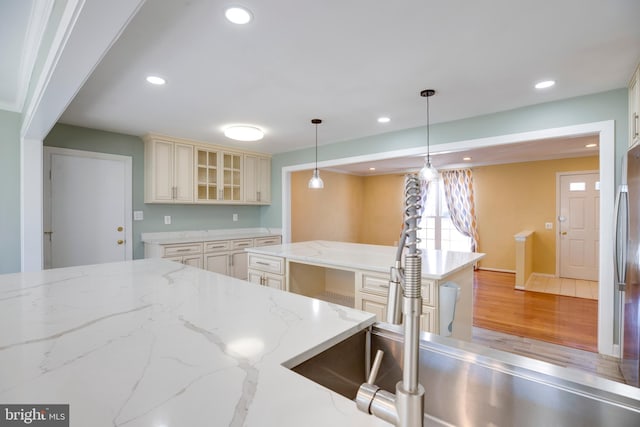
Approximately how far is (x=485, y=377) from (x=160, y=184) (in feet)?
14.3

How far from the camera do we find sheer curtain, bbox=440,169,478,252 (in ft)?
21.5

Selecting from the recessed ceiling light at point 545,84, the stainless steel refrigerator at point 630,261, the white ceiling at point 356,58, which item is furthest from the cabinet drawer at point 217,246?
the stainless steel refrigerator at point 630,261

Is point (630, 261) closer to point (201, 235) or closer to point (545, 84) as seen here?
point (545, 84)

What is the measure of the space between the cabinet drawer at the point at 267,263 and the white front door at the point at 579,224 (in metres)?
5.65

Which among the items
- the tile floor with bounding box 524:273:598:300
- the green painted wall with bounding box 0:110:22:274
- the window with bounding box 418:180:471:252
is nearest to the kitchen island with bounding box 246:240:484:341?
the green painted wall with bounding box 0:110:22:274

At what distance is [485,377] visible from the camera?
81cm

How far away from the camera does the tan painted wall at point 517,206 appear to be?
5.78 metres

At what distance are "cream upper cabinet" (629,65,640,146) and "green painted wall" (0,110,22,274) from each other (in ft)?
17.7

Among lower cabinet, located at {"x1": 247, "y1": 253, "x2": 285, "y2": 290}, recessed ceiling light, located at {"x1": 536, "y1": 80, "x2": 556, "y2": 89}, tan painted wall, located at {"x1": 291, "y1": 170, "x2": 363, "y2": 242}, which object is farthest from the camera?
tan painted wall, located at {"x1": 291, "y1": 170, "x2": 363, "y2": 242}

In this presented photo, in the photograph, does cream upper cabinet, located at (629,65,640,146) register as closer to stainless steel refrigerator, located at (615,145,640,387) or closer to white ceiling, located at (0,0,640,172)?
white ceiling, located at (0,0,640,172)

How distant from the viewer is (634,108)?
2.37m

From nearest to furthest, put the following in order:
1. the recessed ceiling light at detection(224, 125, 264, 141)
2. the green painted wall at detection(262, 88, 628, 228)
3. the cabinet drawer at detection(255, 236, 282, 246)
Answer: the green painted wall at detection(262, 88, 628, 228), the recessed ceiling light at detection(224, 125, 264, 141), the cabinet drawer at detection(255, 236, 282, 246)

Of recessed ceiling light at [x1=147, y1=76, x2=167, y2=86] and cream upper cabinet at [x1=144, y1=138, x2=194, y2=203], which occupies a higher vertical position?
recessed ceiling light at [x1=147, y1=76, x2=167, y2=86]

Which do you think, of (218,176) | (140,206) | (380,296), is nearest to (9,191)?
(140,206)
